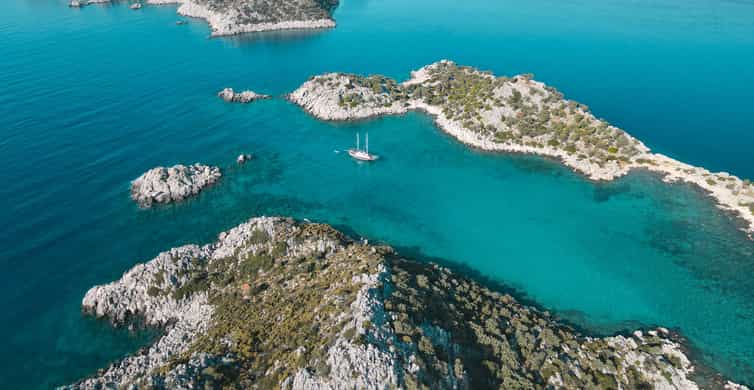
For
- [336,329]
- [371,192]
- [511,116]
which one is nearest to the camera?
[336,329]

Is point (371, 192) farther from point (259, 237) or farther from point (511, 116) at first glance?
point (511, 116)

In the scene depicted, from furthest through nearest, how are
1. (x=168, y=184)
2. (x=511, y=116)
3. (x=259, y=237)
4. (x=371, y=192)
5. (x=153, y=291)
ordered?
(x=511, y=116) → (x=371, y=192) → (x=168, y=184) → (x=259, y=237) → (x=153, y=291)

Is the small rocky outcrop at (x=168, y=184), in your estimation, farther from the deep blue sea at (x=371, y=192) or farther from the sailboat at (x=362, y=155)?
the sailboat at (x=362, y=155)

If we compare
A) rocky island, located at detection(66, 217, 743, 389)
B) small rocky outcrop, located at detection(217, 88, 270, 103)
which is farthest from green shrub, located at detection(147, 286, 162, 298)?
small rocky outcrop, located at detection(217, 88, 270, 103)

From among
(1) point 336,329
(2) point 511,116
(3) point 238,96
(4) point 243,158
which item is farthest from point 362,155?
(1) point 336,329

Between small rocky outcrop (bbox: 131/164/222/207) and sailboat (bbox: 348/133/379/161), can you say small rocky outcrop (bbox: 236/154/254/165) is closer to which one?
small rocky outcrop (bbox: 131/164/222/207)

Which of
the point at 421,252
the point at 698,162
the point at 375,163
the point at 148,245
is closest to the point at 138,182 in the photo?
the point at 148,245
